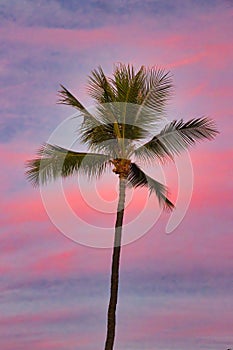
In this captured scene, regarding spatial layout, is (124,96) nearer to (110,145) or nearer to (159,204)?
(110,145)

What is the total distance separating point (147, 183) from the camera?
95.5 ft

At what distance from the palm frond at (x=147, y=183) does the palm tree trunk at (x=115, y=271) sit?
1.91ft

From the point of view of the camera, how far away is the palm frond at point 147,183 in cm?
2894

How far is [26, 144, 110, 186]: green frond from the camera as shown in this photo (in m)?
28.4

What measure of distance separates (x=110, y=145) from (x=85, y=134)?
3.09 feet

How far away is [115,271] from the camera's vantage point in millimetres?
27750

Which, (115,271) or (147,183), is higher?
(147,183)

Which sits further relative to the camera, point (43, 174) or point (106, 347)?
point (43, 174)

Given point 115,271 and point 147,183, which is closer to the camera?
point 115,271

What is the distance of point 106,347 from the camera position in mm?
26641

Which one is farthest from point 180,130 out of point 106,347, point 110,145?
point 106,347

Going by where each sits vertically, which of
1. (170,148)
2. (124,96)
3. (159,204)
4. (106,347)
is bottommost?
(106,347)

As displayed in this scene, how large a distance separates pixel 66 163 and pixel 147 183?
116 inches

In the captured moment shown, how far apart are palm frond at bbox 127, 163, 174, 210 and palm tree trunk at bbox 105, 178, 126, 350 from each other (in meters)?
0.58
